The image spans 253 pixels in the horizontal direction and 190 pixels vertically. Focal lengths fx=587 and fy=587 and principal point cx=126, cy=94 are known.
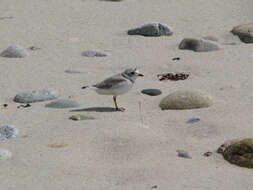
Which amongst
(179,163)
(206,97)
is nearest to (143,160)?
(179,163)

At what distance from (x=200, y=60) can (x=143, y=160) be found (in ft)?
15.5

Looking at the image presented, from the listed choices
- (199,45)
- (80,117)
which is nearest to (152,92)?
(80,117)

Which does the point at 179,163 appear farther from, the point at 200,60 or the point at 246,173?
the point at 200,60

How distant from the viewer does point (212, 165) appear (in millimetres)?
6562

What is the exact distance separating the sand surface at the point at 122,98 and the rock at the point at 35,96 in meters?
0.13

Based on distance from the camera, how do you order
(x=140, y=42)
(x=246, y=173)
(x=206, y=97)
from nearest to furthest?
(x=246, y=173) → (x=206, y=97) → (x=140, y=42)

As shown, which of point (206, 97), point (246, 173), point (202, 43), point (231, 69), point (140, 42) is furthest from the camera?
point (140, 42)

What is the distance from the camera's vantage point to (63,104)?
8.67 metres

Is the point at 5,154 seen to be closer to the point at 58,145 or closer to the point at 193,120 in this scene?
the point at 58,145

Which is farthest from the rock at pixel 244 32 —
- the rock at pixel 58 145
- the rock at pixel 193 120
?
the rock at pixel 58 145

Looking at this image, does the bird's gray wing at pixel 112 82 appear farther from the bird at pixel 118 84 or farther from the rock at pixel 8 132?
the rock at pixel 8 132

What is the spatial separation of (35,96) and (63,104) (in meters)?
0.57

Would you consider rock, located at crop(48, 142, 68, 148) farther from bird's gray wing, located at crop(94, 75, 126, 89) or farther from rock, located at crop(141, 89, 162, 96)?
rock, located at crop(141, 89, 162, 96)

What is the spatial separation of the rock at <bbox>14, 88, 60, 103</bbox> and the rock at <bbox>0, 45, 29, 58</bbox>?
2345 mm
